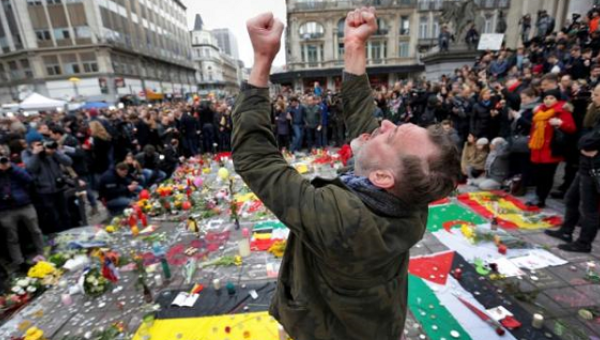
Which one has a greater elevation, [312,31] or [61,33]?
[61,33]

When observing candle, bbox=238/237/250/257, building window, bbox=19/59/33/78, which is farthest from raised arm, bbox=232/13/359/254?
building window, bbox=19/59/33/78

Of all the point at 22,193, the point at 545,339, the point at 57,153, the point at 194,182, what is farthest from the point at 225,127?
the point at 545,339

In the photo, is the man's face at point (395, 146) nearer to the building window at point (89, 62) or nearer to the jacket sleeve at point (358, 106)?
the jacket sleeve at point (358, 106)

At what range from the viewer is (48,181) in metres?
5.26

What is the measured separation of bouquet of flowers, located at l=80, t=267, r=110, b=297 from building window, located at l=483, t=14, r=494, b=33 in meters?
51.0

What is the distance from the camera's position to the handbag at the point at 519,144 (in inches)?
230

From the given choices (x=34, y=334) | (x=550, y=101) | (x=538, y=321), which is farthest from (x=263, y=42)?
(x=550, y=101)

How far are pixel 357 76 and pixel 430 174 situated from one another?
2.50ft

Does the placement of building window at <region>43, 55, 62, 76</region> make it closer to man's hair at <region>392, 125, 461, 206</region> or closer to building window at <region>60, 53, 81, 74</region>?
building window at <region>60, 53, 81, 74</region>

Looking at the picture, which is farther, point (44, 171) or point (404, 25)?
point (404, 25)

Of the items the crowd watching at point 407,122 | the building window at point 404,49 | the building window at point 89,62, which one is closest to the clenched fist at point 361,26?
the crowd watching at point 407,122

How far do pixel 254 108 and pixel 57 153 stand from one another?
20.5ft

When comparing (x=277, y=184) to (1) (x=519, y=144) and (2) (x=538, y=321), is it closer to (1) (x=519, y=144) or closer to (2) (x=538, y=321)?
(2) (x=538, y=321)

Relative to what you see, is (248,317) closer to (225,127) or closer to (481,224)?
(481,224)
